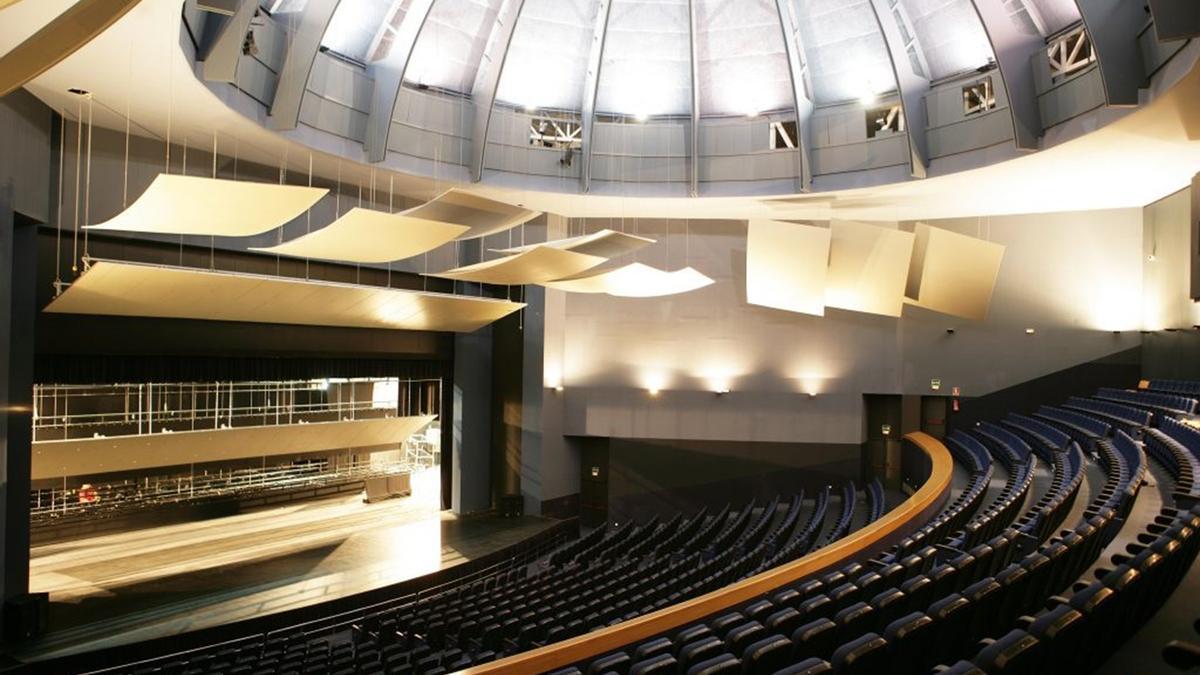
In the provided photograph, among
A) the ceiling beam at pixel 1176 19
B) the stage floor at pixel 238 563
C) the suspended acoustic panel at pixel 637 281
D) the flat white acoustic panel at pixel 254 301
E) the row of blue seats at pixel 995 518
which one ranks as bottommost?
the stage floor at pixel 238 563

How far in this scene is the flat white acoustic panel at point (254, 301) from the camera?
11055 millimetres

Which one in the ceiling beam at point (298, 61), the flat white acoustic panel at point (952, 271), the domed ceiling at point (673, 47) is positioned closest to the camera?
the ceiling beam at point (298, 61)

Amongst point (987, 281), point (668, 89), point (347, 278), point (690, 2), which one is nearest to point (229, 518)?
point (347, 278)

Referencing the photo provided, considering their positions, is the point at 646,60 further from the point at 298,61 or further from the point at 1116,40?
the point at 1116,40

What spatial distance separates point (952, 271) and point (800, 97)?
5.07 m

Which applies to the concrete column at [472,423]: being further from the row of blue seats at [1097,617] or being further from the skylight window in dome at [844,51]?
the row of blue seats at [1097,617]

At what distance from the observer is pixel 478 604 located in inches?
453

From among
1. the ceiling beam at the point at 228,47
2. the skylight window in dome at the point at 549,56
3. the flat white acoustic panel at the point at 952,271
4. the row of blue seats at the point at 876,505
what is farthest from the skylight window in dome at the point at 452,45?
the row of blue seats at the point at 876,505

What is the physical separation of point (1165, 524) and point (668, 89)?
1373cm

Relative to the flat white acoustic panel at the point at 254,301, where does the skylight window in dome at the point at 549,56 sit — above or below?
above

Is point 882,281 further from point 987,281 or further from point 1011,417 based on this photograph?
point 1011,417

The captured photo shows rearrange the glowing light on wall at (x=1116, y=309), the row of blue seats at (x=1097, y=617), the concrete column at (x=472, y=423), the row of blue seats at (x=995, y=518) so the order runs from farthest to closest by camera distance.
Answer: the concrete column at (x=472, y=423)
the glowing light on wall at (x=1116, y=309)
the row of blue seats at (x=995, y=518)
the row of blue seats at (x=1097, y=617)

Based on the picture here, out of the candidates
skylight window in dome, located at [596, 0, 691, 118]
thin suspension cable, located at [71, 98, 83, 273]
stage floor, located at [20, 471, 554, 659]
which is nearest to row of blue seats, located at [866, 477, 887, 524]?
stage floor, located at [20, 471, 554, 659]

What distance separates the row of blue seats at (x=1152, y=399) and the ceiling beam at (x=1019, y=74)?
511cm
